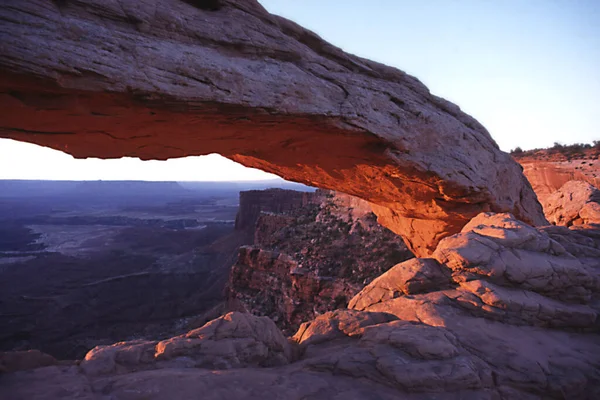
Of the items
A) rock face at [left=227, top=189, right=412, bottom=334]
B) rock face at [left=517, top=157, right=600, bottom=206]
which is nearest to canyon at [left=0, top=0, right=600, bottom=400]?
rock face at [left=227, top=189, right=412, bottom=334]

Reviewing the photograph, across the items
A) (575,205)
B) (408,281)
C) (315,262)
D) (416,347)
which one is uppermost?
(575,205)

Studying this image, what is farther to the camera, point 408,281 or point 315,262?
point 315,262

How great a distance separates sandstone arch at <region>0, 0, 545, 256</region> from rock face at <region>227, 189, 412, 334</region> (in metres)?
7.67

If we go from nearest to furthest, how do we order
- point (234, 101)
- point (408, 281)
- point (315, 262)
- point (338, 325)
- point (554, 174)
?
point (338, 325), point (234, 101), point (408, 281), point (315, 262), point (554, 174)

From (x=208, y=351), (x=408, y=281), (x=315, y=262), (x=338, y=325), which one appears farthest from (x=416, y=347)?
(x=315, y=262)

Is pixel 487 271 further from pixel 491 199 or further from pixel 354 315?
pixel 491 199

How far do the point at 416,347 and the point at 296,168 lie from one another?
5774 millimetres

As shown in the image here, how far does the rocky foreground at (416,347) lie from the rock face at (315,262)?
10.3 meters

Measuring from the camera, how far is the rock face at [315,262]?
54.8 feet

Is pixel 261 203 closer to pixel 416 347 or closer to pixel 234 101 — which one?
pixel 234 101

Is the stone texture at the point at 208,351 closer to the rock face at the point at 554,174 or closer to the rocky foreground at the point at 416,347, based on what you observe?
the rocky foreground at the point at 416,347

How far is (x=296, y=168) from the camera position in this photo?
8969 millimetres

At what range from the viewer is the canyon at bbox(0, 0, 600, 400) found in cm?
362

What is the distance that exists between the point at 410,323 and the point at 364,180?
17.1ft
